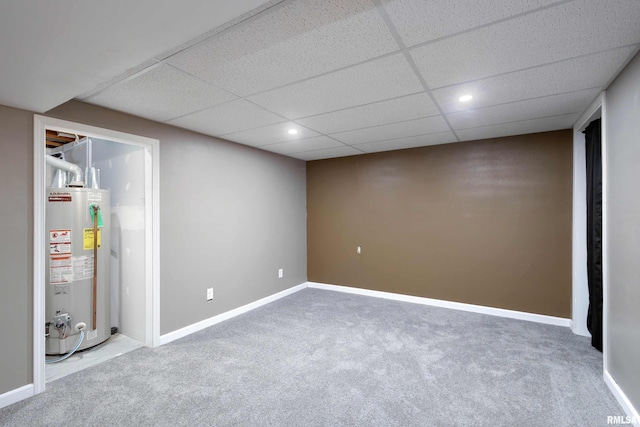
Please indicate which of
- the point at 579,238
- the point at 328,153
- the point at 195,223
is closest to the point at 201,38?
the point at 195,223

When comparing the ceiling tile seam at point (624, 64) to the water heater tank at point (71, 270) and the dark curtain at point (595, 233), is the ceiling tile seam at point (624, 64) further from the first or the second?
the water heater tank at point (71, 270)

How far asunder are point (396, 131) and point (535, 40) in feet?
5.74

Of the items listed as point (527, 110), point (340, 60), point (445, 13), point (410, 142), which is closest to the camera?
point (445, 13)

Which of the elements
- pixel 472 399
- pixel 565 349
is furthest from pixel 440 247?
pixel 472 399

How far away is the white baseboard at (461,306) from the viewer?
3312 millimetres

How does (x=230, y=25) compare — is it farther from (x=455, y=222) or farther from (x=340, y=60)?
(x=455, y=222)

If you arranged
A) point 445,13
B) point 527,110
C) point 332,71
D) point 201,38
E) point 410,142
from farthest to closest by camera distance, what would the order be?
point 410,142 → point 527,110 → point 332,71 → point 201,38 → point 445,13

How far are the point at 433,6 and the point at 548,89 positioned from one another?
1.44 metres

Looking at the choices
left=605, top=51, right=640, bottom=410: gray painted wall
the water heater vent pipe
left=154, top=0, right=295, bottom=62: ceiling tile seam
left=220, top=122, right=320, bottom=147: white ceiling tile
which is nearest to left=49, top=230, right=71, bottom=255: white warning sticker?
the water heater vent pipe

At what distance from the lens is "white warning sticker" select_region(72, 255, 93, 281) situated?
2.71 metres

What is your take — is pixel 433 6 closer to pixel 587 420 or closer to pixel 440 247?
pixel 587 420

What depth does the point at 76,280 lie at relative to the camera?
271cm

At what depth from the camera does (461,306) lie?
3.79 metres

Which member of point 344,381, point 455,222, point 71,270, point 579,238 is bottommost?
point 344,381
